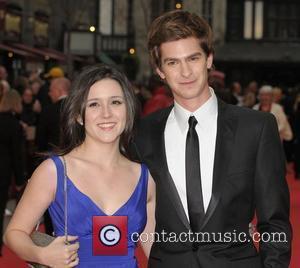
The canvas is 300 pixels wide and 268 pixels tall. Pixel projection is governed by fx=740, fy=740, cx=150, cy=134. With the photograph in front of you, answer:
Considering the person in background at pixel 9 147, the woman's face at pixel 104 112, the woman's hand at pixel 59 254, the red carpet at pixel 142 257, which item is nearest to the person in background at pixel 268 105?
the red carpet at pixel 142 257

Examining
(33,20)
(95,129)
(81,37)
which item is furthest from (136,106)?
(33,20)

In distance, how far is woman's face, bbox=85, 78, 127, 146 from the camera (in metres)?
3.22

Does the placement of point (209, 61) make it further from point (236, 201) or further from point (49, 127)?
point (49, 127)

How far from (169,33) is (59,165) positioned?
2.46 feet

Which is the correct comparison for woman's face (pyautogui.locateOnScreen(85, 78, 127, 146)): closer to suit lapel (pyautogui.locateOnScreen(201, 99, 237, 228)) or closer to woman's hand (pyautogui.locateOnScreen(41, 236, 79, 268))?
suit lapel (pyautogui.locateOnScreen(201, 99, 237, 228))

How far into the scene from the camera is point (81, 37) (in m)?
17.3

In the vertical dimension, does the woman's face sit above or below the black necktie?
above

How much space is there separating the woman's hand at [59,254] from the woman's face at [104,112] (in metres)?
0.54

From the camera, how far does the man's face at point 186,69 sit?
10.6 feet

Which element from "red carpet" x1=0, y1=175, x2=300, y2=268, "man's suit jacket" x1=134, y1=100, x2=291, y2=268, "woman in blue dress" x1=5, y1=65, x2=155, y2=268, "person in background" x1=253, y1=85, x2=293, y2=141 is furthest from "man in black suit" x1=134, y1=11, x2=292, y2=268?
"person in background" x1=253, y1=85, x2=293, y2=141

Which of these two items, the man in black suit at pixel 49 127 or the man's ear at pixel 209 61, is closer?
the man's ear at pixel 209 61

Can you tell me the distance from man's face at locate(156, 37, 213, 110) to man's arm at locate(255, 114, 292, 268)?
0.34 meters

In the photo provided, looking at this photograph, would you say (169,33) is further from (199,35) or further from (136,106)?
(136,106)

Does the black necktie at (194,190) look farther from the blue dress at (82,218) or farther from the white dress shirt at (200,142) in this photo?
the blue dress at (82,218)
